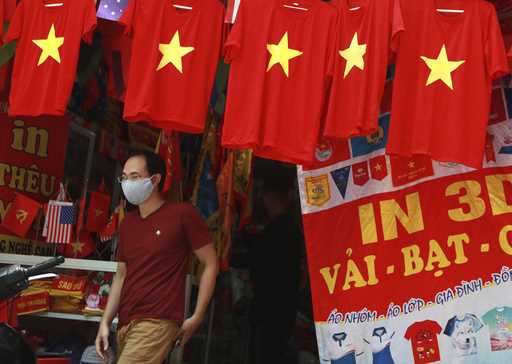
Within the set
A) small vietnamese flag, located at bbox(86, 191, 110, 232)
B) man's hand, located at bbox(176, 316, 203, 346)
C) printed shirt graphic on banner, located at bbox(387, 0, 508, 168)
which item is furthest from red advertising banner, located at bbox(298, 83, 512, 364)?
small vietnamese flag, located at bbox(86, 191, 110, 232)

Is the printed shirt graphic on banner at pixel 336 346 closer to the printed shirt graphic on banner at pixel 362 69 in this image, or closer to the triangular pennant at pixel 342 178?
the triangular pennant at pixel 342 178

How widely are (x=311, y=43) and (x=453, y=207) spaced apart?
1.59 m

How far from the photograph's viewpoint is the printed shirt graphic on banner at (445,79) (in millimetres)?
3920

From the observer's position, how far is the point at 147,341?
367 centimetres

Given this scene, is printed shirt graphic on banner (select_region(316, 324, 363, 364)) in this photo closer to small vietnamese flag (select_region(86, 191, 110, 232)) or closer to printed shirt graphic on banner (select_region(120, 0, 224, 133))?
printed shirt graphic on banner (select_region(120, 0, 224, 133))

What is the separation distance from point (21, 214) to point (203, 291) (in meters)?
2.49

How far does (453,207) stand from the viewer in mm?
4469

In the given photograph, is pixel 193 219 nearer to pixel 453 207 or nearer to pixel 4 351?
pixel 4 351

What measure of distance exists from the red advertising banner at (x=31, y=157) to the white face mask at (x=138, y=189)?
77.1 inches

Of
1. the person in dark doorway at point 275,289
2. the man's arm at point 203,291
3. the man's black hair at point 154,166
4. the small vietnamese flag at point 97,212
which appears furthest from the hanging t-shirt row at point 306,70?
the person in dark doorway at point 275,289

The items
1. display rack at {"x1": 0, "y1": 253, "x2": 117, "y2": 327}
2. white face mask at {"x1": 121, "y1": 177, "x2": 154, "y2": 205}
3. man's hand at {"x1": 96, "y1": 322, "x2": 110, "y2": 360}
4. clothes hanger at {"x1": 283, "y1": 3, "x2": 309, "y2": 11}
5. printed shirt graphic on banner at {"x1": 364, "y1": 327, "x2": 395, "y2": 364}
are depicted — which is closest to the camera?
man's hand at {"x1": 96, "y1": 322, "x2": 110, "y2": 360}

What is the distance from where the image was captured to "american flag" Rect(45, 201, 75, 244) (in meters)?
5.47

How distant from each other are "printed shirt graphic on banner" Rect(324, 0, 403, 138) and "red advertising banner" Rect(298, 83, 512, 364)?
0.86 metres

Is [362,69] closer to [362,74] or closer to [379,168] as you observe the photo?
[362,74]
